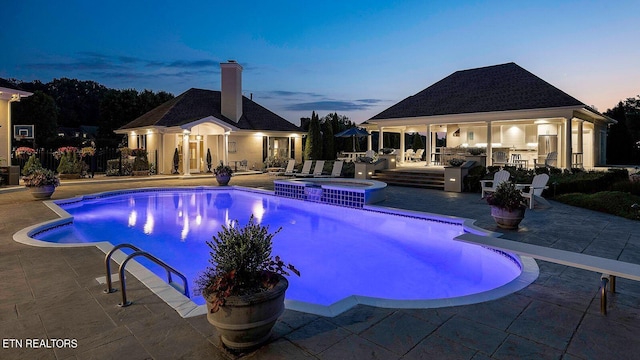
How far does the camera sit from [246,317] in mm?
2697

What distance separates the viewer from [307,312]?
354 cm

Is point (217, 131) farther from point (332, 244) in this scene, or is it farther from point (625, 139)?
point (625, 139)

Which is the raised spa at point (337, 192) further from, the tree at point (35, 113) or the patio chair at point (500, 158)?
the tree at point (35, 113)

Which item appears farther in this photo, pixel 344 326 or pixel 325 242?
pixel 325 242

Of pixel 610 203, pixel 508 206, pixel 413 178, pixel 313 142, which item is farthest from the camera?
pixel 313 142

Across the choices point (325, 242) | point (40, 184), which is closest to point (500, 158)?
point (325, 242)

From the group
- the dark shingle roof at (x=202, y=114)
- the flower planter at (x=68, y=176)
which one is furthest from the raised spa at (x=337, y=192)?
the dark shingle roof at (x=202, y=114)

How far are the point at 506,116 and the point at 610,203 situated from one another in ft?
26.2

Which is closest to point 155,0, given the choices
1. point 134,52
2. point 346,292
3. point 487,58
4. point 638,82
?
point 134,52

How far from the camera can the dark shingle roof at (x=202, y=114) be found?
74.6 ft

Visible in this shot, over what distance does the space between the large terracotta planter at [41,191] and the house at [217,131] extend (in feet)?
27.6

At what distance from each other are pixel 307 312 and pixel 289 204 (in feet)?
30.9

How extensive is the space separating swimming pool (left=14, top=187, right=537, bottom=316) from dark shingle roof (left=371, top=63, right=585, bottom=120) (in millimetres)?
10037

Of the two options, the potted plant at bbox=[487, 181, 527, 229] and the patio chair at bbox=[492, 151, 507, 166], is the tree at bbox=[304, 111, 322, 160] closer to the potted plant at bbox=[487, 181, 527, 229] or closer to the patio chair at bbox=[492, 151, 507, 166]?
the patio chair at bbox=[492, 151, 507, 166]
